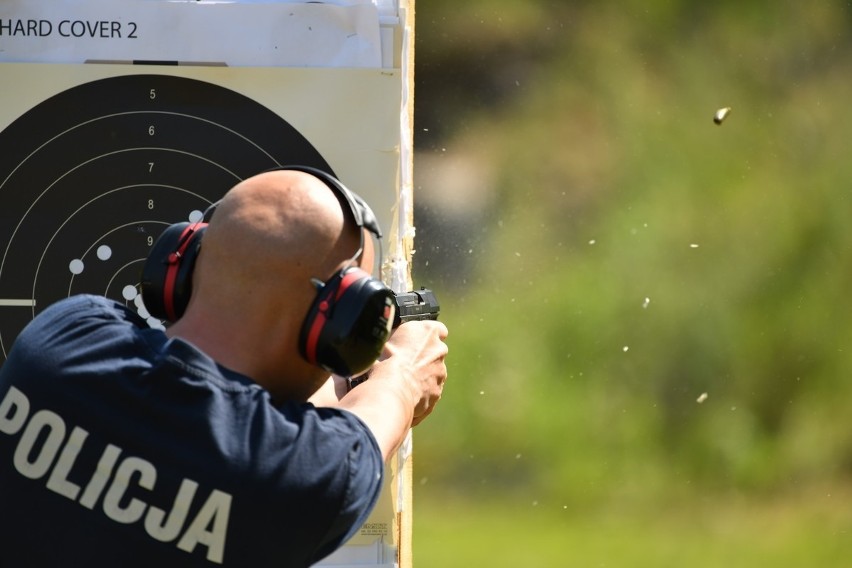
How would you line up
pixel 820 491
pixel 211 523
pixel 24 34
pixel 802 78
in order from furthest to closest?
1. pixel 802 78
2. pixel 820 491
3. pixel 24 34
4. pixel 211 523

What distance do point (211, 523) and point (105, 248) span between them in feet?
2.51

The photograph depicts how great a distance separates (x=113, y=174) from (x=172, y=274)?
1.82ft

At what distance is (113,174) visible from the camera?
1.75 metres

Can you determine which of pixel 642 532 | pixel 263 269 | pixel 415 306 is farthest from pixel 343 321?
pixel 642 532

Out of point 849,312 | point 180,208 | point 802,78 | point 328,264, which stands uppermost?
point 802,78

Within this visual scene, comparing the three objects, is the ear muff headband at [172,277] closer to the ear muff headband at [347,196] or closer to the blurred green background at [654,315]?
the ear muff headband at [347,196]

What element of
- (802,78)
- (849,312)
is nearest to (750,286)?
(849,312)

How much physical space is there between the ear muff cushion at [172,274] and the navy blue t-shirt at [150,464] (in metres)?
0.12

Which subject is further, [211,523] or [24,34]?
[24,34]

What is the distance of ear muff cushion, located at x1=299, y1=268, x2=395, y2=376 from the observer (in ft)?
3.84

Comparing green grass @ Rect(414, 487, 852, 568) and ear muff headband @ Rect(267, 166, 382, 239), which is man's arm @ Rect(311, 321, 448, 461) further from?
green grass @ Rect(414, 487, 852, 568)

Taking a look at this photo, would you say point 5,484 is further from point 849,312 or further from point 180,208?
point 849,312

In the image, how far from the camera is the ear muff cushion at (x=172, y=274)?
1.25 meters

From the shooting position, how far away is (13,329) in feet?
5.76
